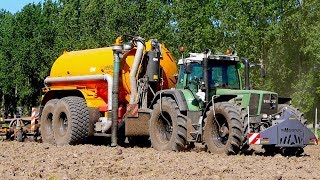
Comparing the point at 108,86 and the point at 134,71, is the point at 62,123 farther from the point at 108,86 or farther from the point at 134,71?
the point at 134,71

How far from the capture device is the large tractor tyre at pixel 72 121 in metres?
17.4

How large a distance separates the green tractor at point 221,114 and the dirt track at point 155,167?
69 centimetres

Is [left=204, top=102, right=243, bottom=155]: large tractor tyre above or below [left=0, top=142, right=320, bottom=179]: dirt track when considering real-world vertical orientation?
above

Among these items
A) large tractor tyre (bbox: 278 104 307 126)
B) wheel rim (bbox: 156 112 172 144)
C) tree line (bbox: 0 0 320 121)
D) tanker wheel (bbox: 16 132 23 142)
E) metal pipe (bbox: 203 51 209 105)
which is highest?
tree line (bbox: 0 0 320 121)

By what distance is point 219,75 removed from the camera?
49.0 feet

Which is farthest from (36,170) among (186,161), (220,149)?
(220,149)

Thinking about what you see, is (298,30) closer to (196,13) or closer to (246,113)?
(196,13)

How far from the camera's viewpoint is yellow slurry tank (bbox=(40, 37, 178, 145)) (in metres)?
17.0

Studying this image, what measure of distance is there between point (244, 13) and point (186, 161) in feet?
88.1

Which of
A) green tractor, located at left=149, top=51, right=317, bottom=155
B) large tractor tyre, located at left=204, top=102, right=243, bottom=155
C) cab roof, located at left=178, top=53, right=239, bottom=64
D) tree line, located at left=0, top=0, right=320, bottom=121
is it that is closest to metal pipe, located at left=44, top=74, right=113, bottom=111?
green tractor, located at left=149, top=51, right=317, bottom=155

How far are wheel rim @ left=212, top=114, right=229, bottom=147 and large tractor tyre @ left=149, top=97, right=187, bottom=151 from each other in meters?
0.96

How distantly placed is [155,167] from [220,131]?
349cm

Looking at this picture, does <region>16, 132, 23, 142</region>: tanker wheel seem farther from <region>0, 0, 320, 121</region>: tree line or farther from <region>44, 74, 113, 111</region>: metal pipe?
<region>0, 0, 320, 121</region>: tree line

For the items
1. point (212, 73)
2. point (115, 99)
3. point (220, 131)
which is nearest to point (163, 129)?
point (115, 99)
